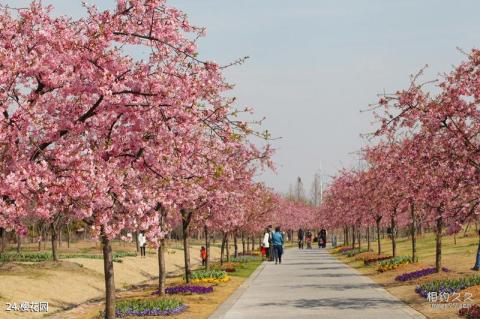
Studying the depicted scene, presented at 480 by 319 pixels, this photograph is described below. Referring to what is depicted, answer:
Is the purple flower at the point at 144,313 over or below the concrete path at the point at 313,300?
over

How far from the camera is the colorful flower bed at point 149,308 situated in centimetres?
1650

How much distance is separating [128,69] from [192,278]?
1592 centimetres

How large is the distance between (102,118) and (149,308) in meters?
6.63

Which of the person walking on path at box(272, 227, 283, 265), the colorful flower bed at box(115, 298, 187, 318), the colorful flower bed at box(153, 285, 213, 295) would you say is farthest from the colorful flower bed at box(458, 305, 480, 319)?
the person walking on path at box(272, 227, 283, 265)

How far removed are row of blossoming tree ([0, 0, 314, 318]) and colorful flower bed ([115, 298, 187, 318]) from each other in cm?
451

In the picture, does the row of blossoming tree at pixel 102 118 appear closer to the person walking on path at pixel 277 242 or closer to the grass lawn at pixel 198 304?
the grass lawn at pixel 198 304

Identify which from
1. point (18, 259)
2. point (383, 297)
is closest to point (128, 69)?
point (383, 297)

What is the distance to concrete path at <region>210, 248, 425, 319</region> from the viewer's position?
1598 cm

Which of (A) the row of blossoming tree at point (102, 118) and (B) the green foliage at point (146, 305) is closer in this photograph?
(A) the row of blossoming tree at point (102, 118)

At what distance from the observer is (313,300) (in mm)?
19172

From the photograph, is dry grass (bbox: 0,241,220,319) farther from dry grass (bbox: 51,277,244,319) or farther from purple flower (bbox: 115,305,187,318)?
purple flower (bbox: 115,305,187,318)

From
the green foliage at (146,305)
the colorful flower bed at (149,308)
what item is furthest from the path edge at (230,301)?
the green foliage at (146,305)

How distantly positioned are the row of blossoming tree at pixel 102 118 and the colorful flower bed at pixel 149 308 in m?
4.51

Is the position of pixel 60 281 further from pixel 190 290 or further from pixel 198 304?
pixel 198 304
